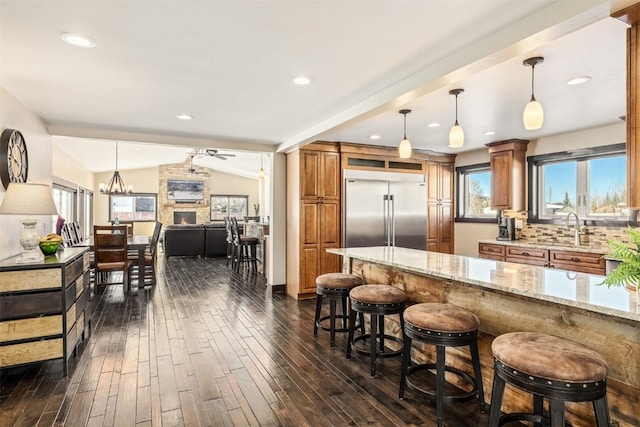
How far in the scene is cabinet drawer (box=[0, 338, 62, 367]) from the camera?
8.67 feet

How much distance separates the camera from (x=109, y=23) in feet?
6.66

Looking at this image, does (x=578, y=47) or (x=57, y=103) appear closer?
(x=578, y=47)

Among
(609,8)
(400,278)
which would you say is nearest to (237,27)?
(609,8)

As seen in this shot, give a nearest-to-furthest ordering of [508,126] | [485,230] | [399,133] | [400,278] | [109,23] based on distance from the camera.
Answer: [109,23] < [400,278] < [508,126] < [399,133] < [485,230]

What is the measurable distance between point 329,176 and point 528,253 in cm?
295

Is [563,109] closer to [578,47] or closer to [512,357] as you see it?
[578,47]

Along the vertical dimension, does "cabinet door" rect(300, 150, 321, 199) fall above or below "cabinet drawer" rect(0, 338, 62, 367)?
above

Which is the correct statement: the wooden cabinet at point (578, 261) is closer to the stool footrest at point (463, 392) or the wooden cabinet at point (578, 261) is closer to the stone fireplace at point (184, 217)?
the stool footrest at point (463, 392)

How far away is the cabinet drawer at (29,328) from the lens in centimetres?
264

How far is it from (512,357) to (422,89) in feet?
6.37

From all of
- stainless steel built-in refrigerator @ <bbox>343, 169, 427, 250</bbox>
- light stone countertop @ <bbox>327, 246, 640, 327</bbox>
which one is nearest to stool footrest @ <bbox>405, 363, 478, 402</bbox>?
light stone countertop @ <bbox>327, 246, 640, 327</bbox>

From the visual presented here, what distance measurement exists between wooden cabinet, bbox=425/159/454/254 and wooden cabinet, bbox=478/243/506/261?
40.3 inches

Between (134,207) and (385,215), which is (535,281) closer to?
(385,215)

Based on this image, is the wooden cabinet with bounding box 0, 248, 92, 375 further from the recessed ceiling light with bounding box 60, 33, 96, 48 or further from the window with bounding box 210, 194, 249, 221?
the window with bounding box 210, 194, 249, 221
